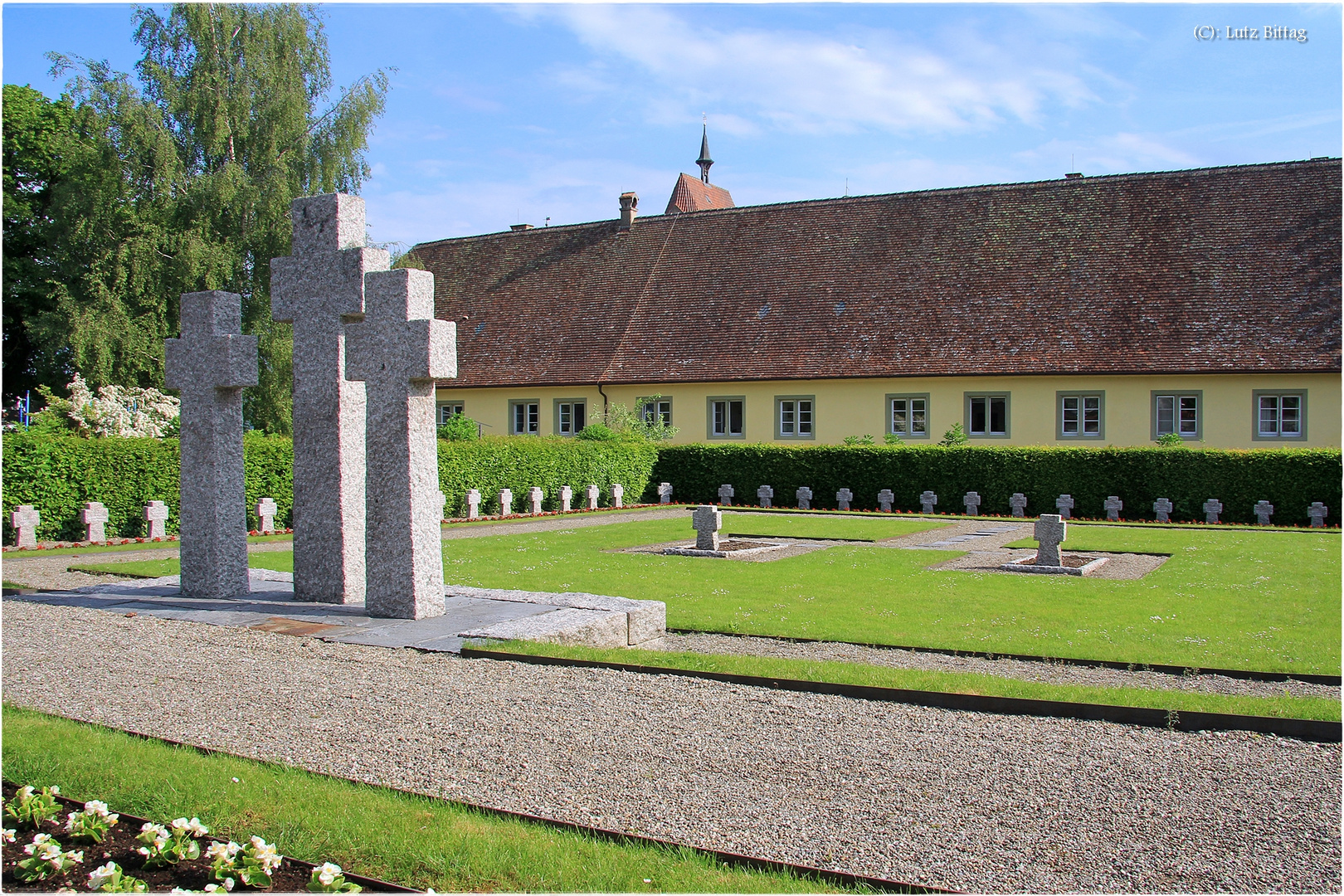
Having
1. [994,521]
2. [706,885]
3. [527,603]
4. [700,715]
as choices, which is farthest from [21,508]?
[994,521]

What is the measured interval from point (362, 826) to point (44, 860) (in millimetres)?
1167

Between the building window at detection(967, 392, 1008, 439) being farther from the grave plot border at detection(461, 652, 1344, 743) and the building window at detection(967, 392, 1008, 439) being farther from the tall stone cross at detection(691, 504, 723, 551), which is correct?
the grave plot border at detection(461, 652, 1344, 743)

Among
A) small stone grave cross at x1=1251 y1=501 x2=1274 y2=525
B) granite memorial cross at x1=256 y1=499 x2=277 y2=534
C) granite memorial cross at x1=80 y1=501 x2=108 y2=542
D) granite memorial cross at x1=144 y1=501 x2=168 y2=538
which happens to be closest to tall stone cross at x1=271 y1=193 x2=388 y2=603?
granite memorial cross at x1=80 y1=501 x2=108 y2=542

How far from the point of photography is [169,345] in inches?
427

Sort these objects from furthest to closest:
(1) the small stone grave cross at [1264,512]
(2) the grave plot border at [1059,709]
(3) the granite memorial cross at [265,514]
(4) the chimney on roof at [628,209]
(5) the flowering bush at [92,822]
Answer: (4) the chimney on roof at [628,209], (1) the small stone grave cross at [1264,512], (3) the granite memorial cross at [265,514], (2) the grave plot border at [1059,709], (5) the flowering bush at [92,822]

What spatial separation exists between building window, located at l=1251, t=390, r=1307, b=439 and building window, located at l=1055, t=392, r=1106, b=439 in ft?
11.2

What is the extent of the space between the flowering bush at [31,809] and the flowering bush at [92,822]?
0.55 feet

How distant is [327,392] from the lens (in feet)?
33.1

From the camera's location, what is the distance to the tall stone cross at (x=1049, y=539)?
14.6 m

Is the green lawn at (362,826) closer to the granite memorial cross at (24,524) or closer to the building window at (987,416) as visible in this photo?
the granite memorial cross at (24,524)

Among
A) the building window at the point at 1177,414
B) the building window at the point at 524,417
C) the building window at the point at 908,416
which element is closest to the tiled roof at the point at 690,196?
the building window at the point at 524,417

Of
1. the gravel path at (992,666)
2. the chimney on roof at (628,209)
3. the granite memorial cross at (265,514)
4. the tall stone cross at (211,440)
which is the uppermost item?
the chimney on roof at (628,209)

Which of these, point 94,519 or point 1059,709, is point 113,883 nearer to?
point 1059,709

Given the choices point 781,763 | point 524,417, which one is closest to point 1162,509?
point 524,417
